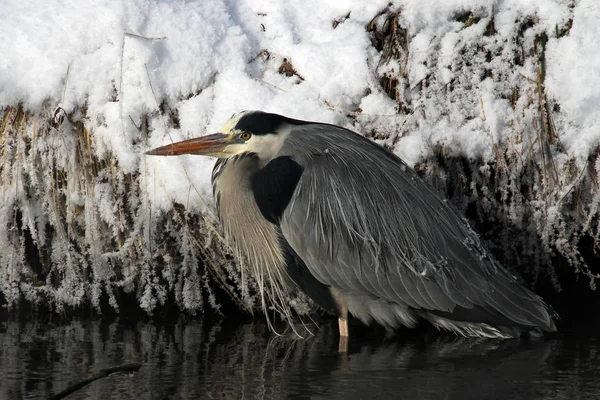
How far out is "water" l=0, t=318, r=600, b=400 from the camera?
9.24ft

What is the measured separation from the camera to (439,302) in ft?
11.8

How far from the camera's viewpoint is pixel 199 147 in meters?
3.68

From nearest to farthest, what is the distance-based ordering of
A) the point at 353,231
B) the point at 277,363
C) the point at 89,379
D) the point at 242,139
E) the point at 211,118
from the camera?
1. the point at 89,379
2. the point at 277,363
3. the point at 353,231
4. the point at 242,139
5. the point at 211,118

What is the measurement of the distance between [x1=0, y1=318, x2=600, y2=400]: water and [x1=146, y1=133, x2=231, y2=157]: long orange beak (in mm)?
790

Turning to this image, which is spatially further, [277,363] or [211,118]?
[211,118]

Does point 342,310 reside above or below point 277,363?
above

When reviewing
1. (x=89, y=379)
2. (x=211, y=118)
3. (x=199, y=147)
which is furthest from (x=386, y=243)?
(x=89, y=379)

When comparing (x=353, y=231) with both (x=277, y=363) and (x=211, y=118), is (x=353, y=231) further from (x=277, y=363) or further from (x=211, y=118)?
(x=211, y=118)

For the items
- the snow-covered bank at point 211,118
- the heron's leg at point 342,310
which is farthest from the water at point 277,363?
the snow-covered bank at point 211,118

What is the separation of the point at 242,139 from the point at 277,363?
0.99 m

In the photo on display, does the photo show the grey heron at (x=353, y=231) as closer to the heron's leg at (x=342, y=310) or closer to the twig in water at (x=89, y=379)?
the heron's leg at (x=342, y=310)

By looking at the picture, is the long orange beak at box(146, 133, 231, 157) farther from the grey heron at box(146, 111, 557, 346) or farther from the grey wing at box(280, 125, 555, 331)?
the grey wing at box(280, 125, 555, 331)

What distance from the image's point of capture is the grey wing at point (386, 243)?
3.58 meters

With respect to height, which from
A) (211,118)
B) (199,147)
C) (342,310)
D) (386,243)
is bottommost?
(342,310)
